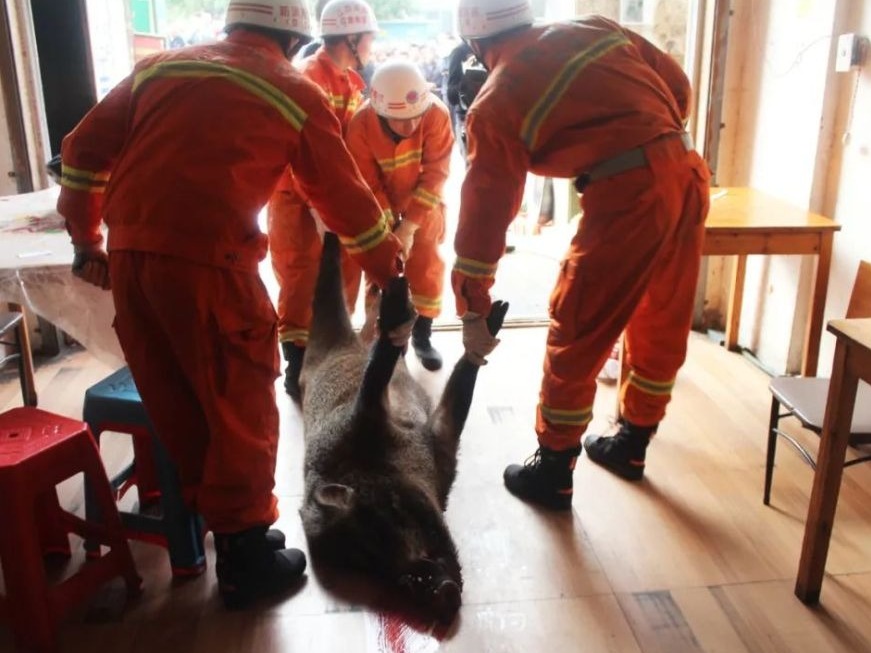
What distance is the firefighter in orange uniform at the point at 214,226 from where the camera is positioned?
5.58 ft

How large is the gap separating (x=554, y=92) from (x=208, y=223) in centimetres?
96

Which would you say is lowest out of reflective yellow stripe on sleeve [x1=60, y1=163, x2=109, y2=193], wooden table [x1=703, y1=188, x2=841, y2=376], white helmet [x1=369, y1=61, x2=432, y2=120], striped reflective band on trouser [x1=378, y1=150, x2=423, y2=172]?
wooden table [x1=703, y1=188, x2=841, y2=376]

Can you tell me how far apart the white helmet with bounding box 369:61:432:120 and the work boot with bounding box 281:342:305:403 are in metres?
1.04

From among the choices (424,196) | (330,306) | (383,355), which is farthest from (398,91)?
(383,355)

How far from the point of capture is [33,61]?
3447mm

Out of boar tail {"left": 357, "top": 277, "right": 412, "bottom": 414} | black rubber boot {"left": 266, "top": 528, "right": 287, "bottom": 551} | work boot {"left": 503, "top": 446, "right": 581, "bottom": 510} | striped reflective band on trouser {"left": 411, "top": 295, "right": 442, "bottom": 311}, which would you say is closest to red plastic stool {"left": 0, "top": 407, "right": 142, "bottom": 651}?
black rubber boot {"left": 266, "top": 528, "right": 287, "bottom": 551}

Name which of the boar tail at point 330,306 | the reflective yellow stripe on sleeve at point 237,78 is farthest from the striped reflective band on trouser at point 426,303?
the reflective yellow stripe on sleeve at point 237,78

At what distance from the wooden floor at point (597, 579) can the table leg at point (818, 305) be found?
0.33m

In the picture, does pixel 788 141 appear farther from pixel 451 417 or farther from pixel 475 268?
pixel 451 417

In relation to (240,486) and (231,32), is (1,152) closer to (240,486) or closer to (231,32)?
(231,32)

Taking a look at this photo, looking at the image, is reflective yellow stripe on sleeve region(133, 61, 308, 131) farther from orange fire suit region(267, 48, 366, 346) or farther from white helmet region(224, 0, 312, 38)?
orange fire suit region(267, 48, 366, 346)

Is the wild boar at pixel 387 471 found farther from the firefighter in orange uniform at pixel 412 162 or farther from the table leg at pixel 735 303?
the table leg at pixel 735 303

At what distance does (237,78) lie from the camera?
67.9 inches

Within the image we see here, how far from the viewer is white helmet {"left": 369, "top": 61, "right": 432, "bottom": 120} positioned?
2984 millimetres
